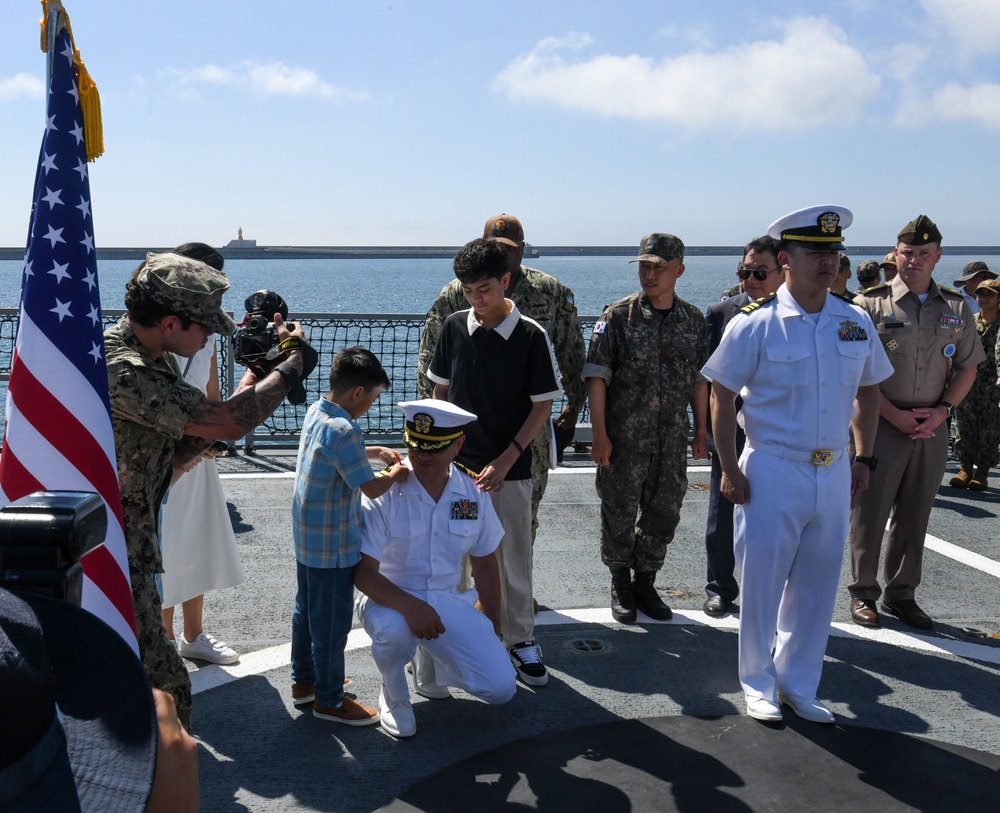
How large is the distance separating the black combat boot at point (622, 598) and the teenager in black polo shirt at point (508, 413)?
0.74 meters

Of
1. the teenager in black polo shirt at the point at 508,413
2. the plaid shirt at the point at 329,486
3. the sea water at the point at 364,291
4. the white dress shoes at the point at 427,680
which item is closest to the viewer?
the plaid shirt at the point at 329,486

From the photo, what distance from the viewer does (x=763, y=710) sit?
153 inches

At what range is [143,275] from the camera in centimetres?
290

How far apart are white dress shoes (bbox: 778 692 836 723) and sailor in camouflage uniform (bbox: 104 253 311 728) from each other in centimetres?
240

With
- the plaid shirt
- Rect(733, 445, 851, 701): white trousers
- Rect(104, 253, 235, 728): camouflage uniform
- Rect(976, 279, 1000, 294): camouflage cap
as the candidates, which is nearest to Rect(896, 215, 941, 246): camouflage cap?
Rect(733, 445, 851, 701): white trousers

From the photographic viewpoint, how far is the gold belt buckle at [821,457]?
3855 millimetres

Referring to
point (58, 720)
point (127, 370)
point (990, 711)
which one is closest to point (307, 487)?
point (127, 370)

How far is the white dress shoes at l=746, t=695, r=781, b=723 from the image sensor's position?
3.87 meters

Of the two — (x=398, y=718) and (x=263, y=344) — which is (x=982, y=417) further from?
(x=263, y=344)

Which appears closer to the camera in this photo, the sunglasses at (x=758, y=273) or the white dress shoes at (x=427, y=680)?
the white dress shoes at (x=427, y=680)

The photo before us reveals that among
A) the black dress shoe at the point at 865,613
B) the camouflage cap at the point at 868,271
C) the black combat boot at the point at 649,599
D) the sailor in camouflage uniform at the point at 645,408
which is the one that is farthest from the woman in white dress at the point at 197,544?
the camouflage cap at the point at 868,271

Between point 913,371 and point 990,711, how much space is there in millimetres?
1765

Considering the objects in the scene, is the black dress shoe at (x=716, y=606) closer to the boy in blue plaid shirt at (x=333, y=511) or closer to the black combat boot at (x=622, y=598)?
the black combat boot at (x=622, y=598)

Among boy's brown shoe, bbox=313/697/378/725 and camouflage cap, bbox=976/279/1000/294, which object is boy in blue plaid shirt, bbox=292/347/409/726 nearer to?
boy's brown shoe, bbox=313/697/378/725
